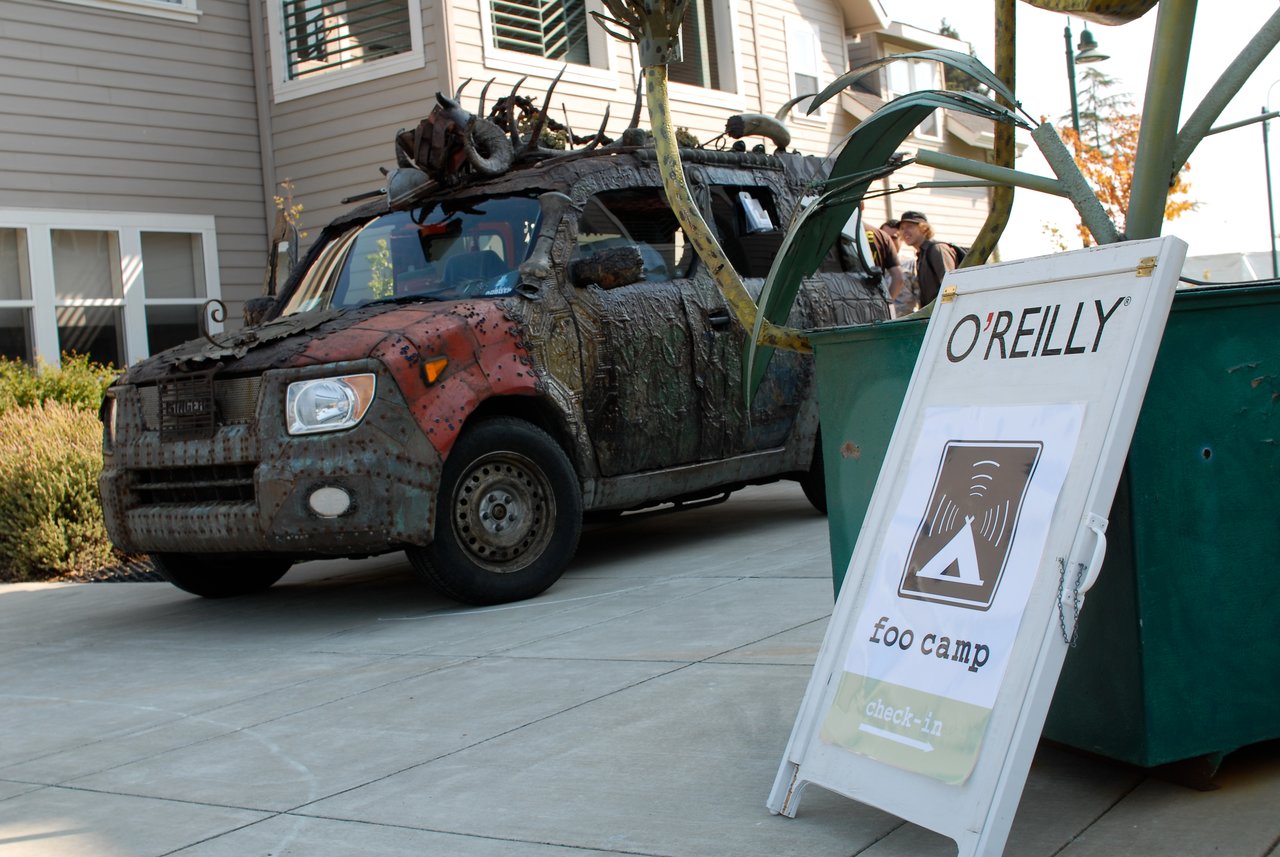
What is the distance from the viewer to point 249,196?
555 inches

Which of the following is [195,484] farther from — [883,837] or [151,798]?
[883,837]

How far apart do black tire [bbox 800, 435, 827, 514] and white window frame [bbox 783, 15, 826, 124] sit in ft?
36.2

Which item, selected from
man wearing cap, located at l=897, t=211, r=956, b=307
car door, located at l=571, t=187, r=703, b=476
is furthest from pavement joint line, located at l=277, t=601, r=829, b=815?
man wearing cap, located at l=897, t=211, r=956, b=307

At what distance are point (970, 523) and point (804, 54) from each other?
1755cm

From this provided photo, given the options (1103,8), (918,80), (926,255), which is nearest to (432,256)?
(1103,8)

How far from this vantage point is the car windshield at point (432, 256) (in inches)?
267

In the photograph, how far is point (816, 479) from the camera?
8.10m

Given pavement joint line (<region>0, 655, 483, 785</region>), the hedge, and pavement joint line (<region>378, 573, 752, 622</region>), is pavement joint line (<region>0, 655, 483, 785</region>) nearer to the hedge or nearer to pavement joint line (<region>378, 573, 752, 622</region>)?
pavement joint line (<region>378, 573, 752, 622</region>)

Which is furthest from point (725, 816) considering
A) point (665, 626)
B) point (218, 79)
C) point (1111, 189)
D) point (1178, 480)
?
point (1111, 189)

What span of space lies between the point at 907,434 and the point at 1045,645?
75 cm

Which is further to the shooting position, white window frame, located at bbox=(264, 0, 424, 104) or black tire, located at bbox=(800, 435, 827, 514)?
white window frame, located at bbox=(264, 0, 424, 104)

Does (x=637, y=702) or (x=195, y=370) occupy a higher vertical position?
(x=195, y=370)

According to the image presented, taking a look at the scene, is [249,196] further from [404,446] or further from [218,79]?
[404,446]

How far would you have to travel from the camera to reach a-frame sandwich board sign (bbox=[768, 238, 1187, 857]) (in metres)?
2.84
